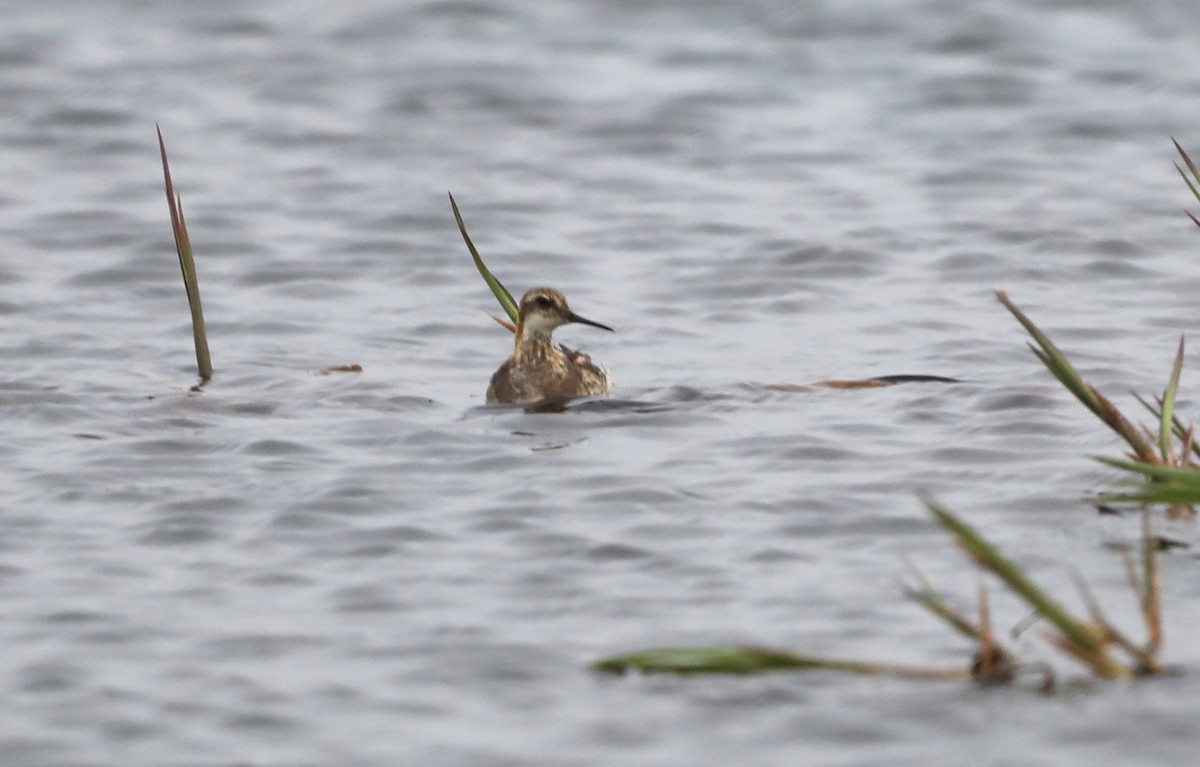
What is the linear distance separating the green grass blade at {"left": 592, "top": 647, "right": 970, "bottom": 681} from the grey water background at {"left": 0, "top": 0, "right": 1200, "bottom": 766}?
73 millimetres

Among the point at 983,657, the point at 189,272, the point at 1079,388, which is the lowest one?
the point at 983,657

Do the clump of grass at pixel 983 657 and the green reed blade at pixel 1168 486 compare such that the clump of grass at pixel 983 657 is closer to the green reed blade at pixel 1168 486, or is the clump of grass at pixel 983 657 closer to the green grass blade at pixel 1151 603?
the green grass blade at pixel 1151 603

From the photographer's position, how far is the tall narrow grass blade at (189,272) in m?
9.11

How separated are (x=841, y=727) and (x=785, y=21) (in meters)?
13.6

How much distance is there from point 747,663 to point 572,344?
20.2 ft

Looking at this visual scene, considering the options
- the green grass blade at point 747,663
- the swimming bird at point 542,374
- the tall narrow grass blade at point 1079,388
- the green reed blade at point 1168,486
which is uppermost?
the tall narrow grass blade at point 1079,388

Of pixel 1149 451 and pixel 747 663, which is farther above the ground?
pixel 1149 451

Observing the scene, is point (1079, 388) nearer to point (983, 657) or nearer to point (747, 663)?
point (983, 657)

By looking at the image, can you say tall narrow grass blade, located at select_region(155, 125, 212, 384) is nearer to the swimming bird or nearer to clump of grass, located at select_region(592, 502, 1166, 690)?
the swimming bird

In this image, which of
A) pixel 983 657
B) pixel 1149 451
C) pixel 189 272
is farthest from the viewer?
pixel 189 272

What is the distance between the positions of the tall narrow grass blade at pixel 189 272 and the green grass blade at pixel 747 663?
3496mm

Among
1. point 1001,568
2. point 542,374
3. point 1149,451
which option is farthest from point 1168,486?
point 542,374

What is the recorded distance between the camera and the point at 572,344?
12000 millimetres

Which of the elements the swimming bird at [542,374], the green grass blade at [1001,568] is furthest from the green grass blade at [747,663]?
the swimming bird at [542,374]
